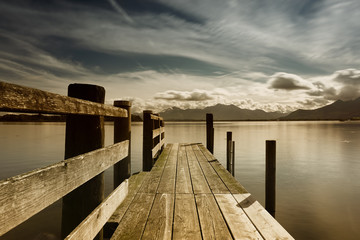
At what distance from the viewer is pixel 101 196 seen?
2.72 meters

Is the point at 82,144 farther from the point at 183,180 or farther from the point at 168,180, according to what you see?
the point at 183,180

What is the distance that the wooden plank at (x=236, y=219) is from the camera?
2.67 m

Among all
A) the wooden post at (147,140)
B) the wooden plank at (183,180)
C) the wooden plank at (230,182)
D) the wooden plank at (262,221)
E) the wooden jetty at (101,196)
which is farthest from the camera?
the wooden post at (147,140)

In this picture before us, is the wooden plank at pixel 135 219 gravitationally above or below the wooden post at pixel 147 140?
below

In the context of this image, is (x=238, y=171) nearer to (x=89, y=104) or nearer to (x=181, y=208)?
(x=181, y=208)

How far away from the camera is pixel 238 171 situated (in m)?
13.9

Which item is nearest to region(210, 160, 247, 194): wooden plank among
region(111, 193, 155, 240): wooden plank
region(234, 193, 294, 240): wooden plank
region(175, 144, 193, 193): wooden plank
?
region(234, 193, 294, 240): wooden plank

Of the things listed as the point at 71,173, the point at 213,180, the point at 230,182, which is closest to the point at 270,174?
the point at 230,182

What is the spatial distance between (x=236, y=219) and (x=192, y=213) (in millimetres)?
621

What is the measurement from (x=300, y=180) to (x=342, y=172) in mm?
4270

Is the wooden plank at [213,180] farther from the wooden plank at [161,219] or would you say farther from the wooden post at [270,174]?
the wooden post at [270,174]

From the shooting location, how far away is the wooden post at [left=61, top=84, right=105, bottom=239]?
2.46 metres

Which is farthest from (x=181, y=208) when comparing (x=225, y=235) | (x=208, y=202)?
(x=225, y=235)

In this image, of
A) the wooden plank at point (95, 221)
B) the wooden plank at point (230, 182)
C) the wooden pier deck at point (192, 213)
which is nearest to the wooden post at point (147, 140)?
the wooden pier deck at point (192, 213)
